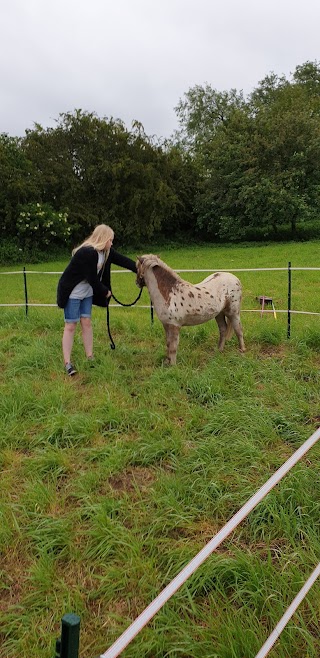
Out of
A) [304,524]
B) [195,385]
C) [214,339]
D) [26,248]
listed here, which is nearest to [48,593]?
[304,524]

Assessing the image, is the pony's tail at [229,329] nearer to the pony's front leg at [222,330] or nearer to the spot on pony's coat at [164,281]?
the pony's front leg at [222,330]

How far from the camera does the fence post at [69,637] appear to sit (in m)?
0.96

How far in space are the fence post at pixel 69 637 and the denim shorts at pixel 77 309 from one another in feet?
14.0

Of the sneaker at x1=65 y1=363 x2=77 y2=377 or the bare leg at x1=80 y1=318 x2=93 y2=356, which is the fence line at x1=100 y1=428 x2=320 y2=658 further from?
the bare leg at x1=80 y1=318 x2=93 y2=356

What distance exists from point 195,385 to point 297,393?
3.22 feet

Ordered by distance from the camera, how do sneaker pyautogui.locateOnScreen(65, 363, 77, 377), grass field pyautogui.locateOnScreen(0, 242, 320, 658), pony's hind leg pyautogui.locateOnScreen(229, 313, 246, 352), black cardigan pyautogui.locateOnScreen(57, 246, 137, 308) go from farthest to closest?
pony's hind leg pyautogui.locateOnScreen(229, 313, 246, 352) < sneaker pyautogui.locateOnScreen(65, 363, 77, 377) < black cardigan pyautogui.locateOnScreen(57, 246, 137, 308) < grass field pyautogui.locateOnScreen(0, 242, 320, 658)

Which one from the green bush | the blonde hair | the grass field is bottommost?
the grass field

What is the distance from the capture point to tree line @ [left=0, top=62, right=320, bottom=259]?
890 inches

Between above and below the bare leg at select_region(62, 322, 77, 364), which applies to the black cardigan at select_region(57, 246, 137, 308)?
above

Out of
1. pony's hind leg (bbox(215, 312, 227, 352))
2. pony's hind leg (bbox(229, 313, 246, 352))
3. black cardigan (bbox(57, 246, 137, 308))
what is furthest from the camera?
pony's hind leg (bbox(215, 312, 227, 352))

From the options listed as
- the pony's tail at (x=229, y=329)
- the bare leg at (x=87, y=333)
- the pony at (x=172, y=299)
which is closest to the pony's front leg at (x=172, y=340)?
the pony at (x=172, y=299)

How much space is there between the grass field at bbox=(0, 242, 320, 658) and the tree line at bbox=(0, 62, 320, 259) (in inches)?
723

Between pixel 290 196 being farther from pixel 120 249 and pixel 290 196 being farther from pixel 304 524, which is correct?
pixel 304 524

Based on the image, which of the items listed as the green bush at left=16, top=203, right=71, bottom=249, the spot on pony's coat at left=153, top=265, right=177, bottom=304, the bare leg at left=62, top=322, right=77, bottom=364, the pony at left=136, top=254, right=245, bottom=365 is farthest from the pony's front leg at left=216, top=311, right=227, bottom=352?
the green bush at left=16, top=203, right=71, bottom=249
